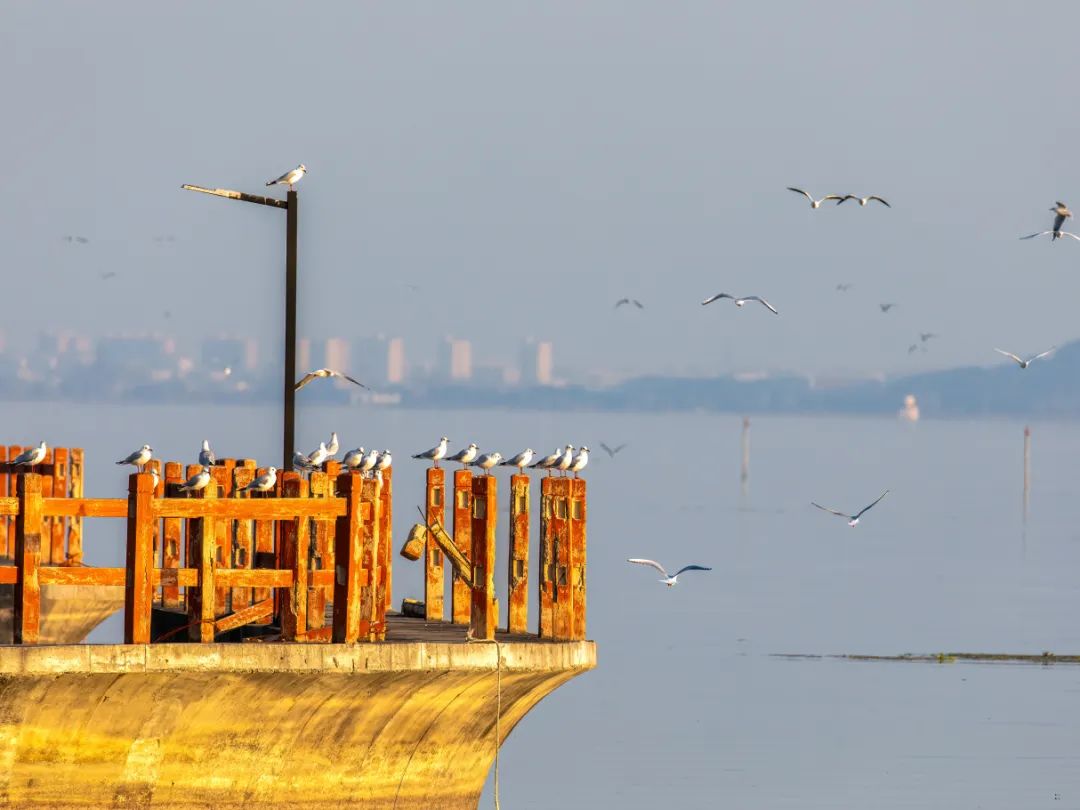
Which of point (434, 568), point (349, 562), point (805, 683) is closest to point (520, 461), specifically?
point (434, 568)

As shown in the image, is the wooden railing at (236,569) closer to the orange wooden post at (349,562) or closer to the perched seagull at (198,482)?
the orange wooden post at (349,562)

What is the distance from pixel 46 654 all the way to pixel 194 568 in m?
2.12

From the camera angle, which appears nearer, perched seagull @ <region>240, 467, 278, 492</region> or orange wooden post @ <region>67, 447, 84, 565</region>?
perched seagull @ <region>240, 467, 278, 492</region>

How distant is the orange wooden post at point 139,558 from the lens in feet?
73.1

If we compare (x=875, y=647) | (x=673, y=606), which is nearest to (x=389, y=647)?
(x=875, y=647)

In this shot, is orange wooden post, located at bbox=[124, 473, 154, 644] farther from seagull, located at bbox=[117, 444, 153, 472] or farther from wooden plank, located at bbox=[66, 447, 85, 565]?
wooden plank, located at bbox=[66, 447, 85, 565]

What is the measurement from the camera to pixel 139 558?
73.4 ft

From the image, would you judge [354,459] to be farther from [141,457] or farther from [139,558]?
[139,558]

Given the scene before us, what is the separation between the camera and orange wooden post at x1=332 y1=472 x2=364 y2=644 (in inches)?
917

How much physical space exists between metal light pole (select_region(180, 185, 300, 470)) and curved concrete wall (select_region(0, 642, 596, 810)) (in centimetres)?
423

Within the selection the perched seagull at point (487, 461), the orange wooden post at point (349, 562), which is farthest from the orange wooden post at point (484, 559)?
the perched seagull at point (487, 461)

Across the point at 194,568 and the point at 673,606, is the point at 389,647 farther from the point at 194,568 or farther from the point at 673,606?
the point at 673,606

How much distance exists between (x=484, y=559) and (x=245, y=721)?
3.54m

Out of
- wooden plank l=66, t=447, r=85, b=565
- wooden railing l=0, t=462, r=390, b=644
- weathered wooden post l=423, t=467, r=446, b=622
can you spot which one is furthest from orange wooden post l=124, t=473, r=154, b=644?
wooden plank l=66, t=447, r=85, b=565
